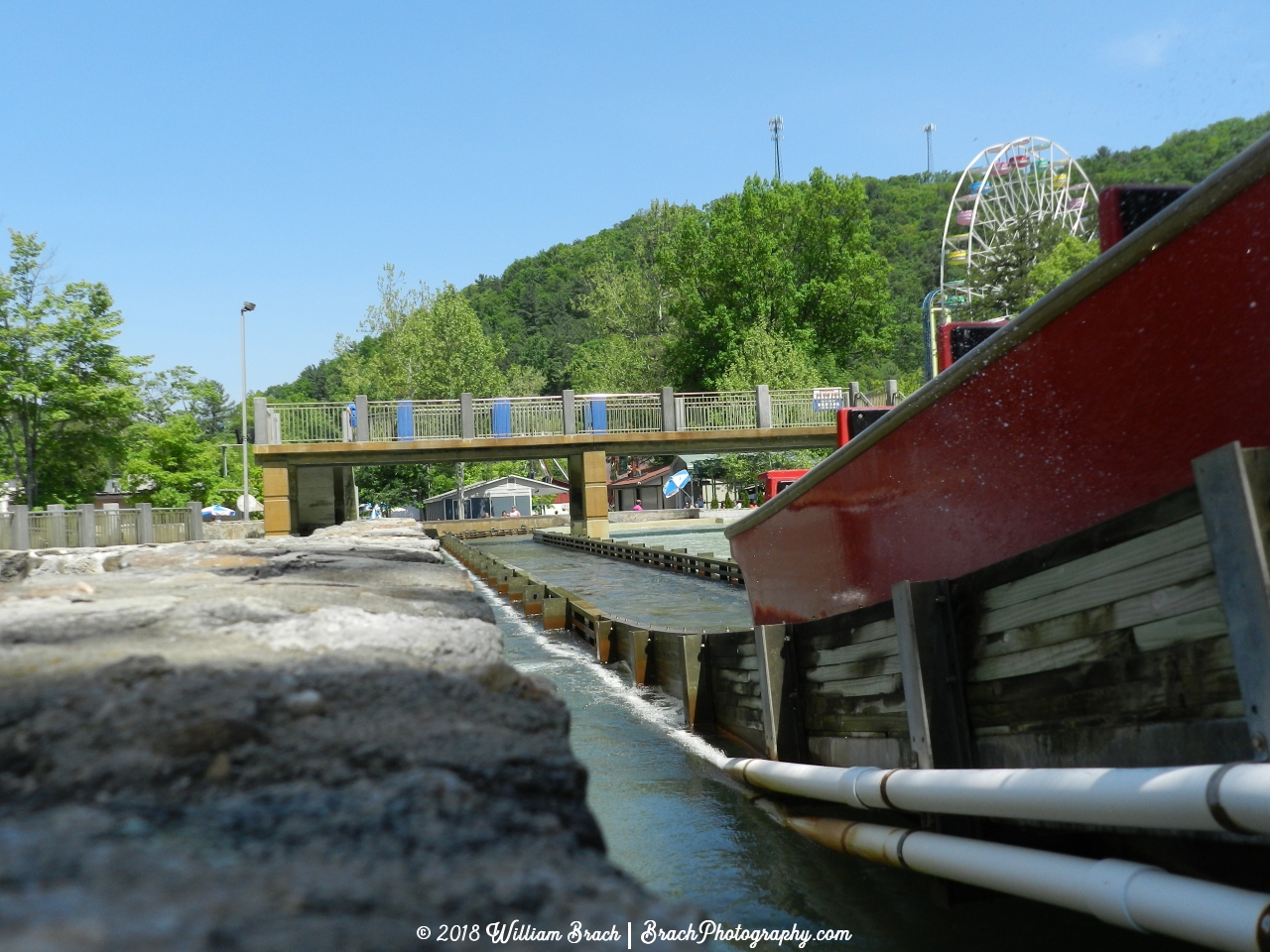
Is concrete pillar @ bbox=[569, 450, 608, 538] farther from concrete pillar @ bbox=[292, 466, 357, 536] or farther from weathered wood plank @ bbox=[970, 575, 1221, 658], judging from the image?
weathered wood plank @ bbox=[970, 575, 1221, 658]

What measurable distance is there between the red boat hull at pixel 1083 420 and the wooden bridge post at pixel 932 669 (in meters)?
0.32

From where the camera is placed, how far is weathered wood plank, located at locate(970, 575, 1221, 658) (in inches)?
101

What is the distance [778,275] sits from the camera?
55.6 meters

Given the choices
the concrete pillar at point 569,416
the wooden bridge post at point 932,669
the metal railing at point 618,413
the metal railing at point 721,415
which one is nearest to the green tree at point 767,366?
the metal railing at point 721,415

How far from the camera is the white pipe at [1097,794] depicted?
7.03 ft

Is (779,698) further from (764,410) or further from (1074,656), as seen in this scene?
(764,410)

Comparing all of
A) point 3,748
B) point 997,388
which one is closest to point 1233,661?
point 997,388

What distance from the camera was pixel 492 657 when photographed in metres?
2.11

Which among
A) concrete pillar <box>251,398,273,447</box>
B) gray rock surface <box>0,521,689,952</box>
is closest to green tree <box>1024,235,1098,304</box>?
concrete pillar <box>251,398,273,447</box>

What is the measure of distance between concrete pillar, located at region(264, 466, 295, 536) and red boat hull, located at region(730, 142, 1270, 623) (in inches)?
912

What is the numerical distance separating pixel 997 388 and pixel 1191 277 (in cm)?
80

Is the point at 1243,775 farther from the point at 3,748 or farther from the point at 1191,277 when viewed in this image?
the point at 3,748

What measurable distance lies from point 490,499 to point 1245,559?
57413 mm

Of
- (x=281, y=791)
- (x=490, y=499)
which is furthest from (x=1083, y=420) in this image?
(x=490, y=499)
